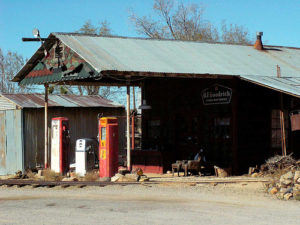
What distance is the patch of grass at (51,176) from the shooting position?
60.2ft

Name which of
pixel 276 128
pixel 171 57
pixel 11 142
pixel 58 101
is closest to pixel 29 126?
pixel 11 142

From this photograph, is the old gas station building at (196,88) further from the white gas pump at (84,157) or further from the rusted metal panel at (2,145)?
the white gas pump at (84,157)

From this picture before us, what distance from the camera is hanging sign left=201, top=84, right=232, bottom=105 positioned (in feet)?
63.8

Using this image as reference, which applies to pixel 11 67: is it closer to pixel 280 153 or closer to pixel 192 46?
pixel 192 46

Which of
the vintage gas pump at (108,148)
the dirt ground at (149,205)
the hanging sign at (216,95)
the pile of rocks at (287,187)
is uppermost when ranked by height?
the hanging sign at (216,95)

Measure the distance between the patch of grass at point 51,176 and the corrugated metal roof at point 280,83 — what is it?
6.60 m

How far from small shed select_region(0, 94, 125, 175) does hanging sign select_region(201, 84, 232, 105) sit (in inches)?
236

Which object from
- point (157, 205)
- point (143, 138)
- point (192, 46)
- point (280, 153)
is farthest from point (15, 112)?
point (157, 205)

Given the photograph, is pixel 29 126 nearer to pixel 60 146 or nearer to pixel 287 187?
pixel 60 146

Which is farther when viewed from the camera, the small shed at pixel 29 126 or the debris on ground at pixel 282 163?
the small shed at pixel 29 126

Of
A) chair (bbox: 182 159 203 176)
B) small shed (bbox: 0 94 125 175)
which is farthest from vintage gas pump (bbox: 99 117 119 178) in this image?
small shed (bbox: 0 94 125 175)

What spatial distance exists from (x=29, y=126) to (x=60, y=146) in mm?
3431

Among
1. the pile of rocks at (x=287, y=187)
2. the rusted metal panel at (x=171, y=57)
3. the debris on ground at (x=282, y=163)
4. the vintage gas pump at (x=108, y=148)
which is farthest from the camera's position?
the rusted metal panel at (x=171, y=57)

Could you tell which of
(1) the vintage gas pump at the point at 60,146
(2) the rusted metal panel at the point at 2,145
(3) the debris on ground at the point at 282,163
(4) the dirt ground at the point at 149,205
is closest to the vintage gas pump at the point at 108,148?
(4) the dirt ground at the point at 149,205
